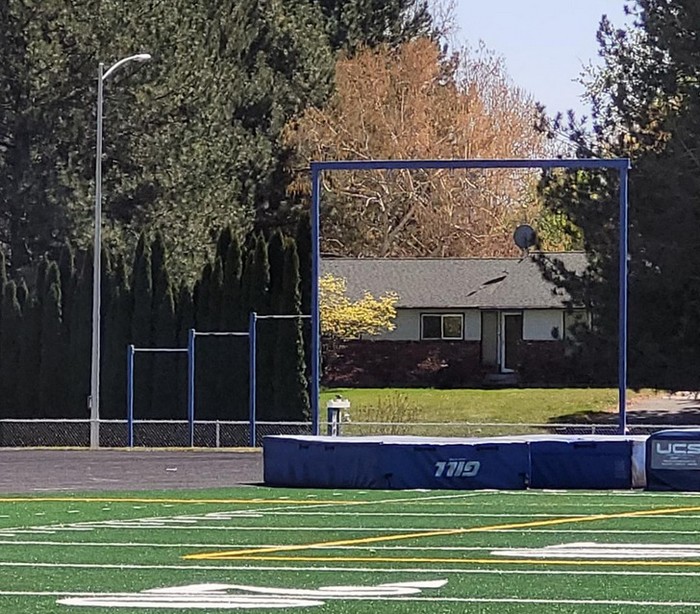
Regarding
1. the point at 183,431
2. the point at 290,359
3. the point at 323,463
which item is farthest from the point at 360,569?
the point at 290,359

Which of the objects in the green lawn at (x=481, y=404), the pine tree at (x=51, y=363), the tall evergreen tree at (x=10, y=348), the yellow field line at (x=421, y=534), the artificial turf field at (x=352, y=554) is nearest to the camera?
the artificial turf field at (x=352, y=554)

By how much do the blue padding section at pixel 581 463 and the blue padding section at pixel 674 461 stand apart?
1.28 feet

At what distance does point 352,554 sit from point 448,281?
5524cm

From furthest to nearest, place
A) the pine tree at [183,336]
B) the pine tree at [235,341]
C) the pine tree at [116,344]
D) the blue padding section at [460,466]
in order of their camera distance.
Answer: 1. the pine tree at [116,344]
2. the pine tree at [183,336]
3. the pine tree at [235,341]
4. the blue padding section at [460,466]

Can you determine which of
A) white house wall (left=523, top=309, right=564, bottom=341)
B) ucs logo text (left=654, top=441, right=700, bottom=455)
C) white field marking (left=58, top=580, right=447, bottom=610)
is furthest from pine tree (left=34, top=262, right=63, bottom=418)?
white field marking (left=58, top=580, right=447, bottom=610)

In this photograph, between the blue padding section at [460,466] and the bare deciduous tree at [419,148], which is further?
the bare deciduous tree at [419,148]

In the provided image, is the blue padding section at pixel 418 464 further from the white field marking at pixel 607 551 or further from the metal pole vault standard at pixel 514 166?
the white field marking at pixel 607 551

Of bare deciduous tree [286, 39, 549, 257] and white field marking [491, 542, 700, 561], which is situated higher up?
bare deciduous tree [286, 39, 549, 257]

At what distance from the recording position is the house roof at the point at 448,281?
2702 inches

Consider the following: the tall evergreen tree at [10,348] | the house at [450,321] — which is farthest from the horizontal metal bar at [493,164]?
the house at [450,321]

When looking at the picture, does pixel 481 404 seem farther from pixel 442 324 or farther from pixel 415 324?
pixel 415 324

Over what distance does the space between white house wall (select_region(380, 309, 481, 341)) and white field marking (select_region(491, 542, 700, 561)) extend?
180 feet

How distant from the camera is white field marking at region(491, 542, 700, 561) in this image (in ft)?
43.2

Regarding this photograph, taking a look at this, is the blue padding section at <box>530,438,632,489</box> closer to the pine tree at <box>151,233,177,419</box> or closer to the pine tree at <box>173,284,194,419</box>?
the pine tree at <box>173,284,194,419</box>
